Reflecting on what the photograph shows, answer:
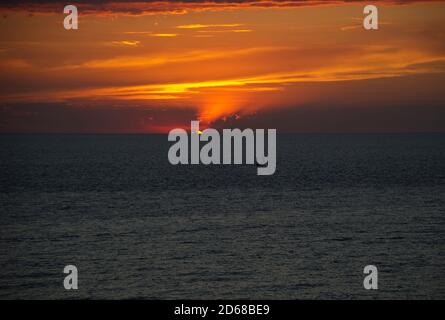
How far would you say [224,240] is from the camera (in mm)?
65062

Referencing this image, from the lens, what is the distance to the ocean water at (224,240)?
4888 centimetres

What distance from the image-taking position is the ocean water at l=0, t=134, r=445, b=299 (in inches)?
1924

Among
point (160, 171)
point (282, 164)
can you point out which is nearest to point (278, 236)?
point (160, 171)

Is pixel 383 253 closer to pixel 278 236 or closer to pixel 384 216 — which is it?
pixel 278 236

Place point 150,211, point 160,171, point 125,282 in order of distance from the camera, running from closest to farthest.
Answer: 1. point 125,282
2. point 150,211
3. point 160,171

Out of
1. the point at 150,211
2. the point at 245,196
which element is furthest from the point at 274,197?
the point at 150,211

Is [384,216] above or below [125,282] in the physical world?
above

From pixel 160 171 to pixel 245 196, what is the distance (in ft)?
191

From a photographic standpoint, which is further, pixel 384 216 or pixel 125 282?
pixel 384 216

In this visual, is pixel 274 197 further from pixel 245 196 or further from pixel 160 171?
pixel 160 171

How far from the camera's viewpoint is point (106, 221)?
257ft

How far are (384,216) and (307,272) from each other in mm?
31338

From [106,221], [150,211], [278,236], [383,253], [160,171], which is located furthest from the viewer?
[160,171]
